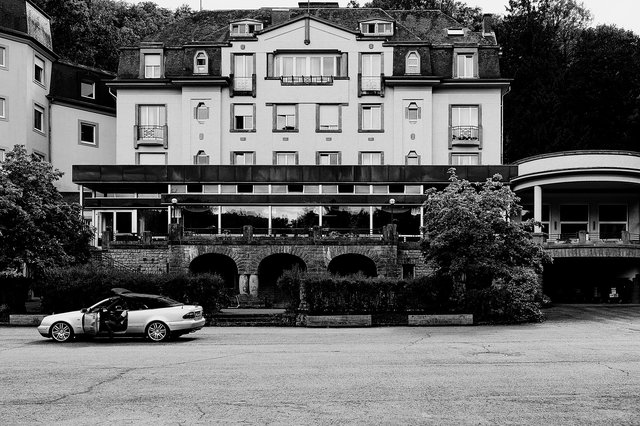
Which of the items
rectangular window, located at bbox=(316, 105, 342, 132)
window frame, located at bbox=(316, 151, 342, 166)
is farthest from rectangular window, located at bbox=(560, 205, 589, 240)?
rectangular window, located at bbox=(316, 105, 342, 132)

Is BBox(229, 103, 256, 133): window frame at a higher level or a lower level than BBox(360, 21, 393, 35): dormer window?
lower

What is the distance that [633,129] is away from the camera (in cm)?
6075

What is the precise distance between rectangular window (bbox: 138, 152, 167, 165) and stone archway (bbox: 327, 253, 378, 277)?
50.7 ft

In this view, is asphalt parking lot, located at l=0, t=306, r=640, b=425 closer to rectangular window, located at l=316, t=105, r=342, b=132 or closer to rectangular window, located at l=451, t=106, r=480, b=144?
rectangular window, located at l=451, t=106, r=480, b=144

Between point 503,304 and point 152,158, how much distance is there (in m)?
28.8

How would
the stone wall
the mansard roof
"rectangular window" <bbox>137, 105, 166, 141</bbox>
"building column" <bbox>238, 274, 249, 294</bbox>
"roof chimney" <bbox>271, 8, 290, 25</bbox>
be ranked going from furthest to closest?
"roof chimney" <bbox>271, 8, 290, 25</bbox> → the mansard roof → "rectangular window" <bbox>137, 105, 166, 141</bbox> → "building column" <bbox>238, 274, 249, 294</bbox> → the stone wall

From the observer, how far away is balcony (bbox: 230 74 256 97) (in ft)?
169

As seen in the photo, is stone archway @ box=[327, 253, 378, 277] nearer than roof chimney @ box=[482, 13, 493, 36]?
Yes

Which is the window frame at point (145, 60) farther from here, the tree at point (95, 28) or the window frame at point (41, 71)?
the tree at point (95, 28)

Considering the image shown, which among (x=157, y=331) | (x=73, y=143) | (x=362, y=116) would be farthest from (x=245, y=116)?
(x=157, y=331)

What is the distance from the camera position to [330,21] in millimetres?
53375

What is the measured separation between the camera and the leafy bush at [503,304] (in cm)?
3053

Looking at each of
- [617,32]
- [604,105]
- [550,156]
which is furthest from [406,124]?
[617,32]

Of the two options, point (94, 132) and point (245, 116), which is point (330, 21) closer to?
point (245, 116)
